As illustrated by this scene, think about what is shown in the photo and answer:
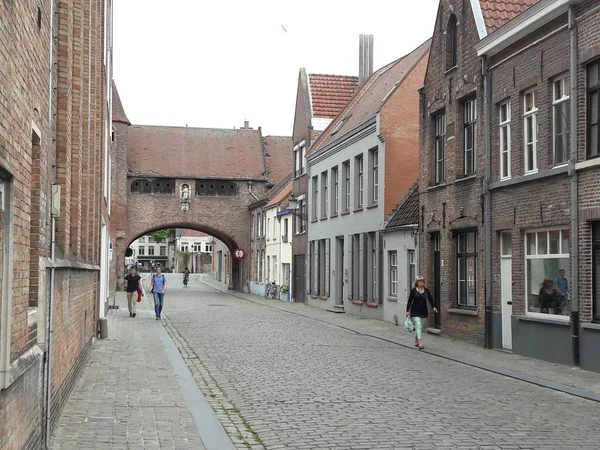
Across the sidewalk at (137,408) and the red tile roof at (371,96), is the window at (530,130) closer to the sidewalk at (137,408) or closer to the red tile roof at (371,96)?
the sidewalk at (137,408)

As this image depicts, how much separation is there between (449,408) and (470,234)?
1003cm

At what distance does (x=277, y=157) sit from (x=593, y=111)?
43.2 meters

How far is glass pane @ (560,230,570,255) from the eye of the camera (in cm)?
1530

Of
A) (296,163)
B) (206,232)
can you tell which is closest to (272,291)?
(296,163)

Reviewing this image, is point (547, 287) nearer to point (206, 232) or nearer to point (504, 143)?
point (504, 143)

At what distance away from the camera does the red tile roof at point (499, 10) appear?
62.8 ft

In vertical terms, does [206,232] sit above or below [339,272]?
above

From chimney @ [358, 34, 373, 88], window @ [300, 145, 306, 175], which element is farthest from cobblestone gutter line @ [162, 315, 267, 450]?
chimney @ [358, 34, 373, 88]

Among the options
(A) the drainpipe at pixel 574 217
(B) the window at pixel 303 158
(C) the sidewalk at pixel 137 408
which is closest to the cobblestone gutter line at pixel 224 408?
(C) the sidewalk at pixel 137 408

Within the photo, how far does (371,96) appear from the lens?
116 feet

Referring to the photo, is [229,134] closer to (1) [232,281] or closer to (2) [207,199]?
(2) [207,199]

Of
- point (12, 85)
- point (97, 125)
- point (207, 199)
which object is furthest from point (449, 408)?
point (207, 199)

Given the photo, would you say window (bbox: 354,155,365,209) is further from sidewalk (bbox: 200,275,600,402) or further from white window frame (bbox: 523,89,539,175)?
white window frame (bbox: 523,89,539,175)

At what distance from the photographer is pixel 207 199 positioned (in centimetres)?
5397
